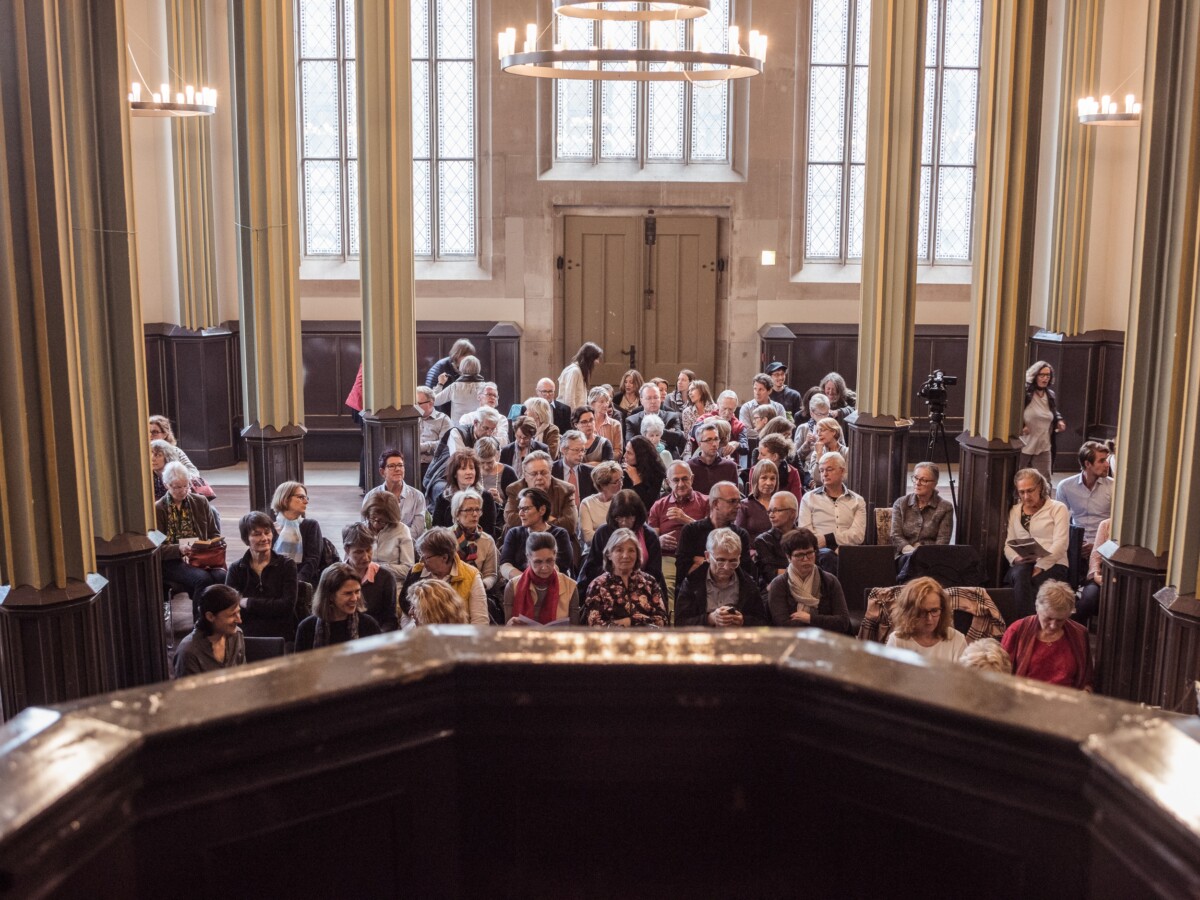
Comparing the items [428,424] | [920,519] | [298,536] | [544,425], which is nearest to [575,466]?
[544,425]

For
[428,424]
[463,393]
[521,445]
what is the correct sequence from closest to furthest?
[521,445] < [428,424] < [463,393]

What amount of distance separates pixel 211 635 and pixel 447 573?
111cm

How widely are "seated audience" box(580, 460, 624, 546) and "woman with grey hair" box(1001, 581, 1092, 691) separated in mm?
2479

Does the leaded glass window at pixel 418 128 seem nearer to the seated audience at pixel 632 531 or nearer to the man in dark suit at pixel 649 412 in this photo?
the man in dark suit at pixel 649 412

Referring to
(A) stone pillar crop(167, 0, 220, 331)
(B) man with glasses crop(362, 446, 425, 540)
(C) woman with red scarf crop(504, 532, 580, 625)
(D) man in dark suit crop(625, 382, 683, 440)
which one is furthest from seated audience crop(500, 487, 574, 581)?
(A) stone pillar crop(167, 0, 220, 331)

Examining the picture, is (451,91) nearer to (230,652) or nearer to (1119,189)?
(1119,189)

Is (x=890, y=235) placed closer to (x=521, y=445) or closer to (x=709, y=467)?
(x=709, y=467)

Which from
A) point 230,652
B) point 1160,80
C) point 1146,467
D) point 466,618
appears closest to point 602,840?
point 466,618

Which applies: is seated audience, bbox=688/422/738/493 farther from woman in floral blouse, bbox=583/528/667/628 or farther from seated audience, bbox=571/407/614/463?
woman in floral blouse, bbox=583/528/667/628

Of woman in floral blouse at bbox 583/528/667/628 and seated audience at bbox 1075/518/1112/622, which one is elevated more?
woman in floral blouse at bbox 583/528/667/628

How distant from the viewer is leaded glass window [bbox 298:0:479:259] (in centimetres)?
1377

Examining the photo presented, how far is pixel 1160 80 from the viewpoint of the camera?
→ 5.61 metres

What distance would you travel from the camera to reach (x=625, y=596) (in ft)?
18.9

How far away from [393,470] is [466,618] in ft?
9.05
